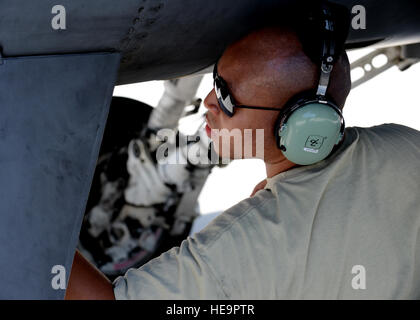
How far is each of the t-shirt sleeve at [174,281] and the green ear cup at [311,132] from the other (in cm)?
32

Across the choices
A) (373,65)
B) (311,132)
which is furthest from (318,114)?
(373,65)

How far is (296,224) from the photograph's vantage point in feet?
3.73

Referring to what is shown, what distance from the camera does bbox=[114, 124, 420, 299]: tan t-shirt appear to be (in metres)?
1.08

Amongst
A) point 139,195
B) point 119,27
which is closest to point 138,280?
point 119,27

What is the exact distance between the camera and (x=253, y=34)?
1.29 meters

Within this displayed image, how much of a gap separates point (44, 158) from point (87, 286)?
0.90ft

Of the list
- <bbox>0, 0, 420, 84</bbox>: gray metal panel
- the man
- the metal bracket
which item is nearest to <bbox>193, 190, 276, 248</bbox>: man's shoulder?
the man

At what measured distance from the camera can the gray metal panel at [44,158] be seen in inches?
38.6

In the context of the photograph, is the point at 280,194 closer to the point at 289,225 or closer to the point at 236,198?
the point at 289,225

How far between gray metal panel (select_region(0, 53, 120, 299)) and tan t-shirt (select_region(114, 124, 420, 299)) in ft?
0.55

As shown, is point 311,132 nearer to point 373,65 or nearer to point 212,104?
point 212,104

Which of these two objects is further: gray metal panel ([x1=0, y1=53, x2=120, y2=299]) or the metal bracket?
the metal bracket

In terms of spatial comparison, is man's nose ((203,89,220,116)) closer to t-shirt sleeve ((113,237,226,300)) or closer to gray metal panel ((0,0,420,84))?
gray metal panel ((0,0,420,84))
